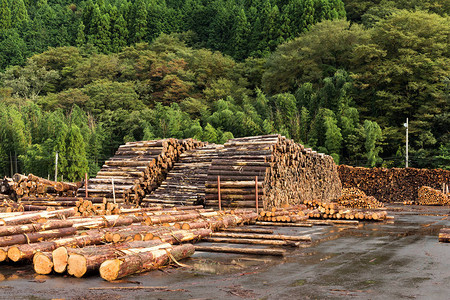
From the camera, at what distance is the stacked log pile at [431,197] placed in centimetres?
2574

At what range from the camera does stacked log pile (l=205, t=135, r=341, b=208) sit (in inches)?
617

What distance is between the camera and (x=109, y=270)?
20.9 feet

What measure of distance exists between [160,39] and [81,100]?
943 inches

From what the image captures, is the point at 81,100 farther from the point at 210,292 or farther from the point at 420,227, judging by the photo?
the point at 210,292

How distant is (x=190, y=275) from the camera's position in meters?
6.95

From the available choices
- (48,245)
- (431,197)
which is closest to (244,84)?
(431,197)

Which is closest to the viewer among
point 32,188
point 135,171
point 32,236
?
point 32,236

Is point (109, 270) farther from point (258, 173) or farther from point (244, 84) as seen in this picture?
point (244, 84)

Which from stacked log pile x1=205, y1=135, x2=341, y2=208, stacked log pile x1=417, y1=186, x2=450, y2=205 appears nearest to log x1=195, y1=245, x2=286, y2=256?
stacked log pile x1=205, y1=135, x2=341, y2=208

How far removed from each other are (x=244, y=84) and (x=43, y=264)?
183 feet

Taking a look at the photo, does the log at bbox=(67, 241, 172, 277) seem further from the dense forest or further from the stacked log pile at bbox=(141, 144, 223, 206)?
the dense forest

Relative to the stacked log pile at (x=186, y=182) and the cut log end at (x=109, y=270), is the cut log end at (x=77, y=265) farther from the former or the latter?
the stacked log pile at (x=186, y=182)

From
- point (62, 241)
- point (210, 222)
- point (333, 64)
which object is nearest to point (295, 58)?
point (333, 64)

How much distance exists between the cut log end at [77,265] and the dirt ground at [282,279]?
0.11m
